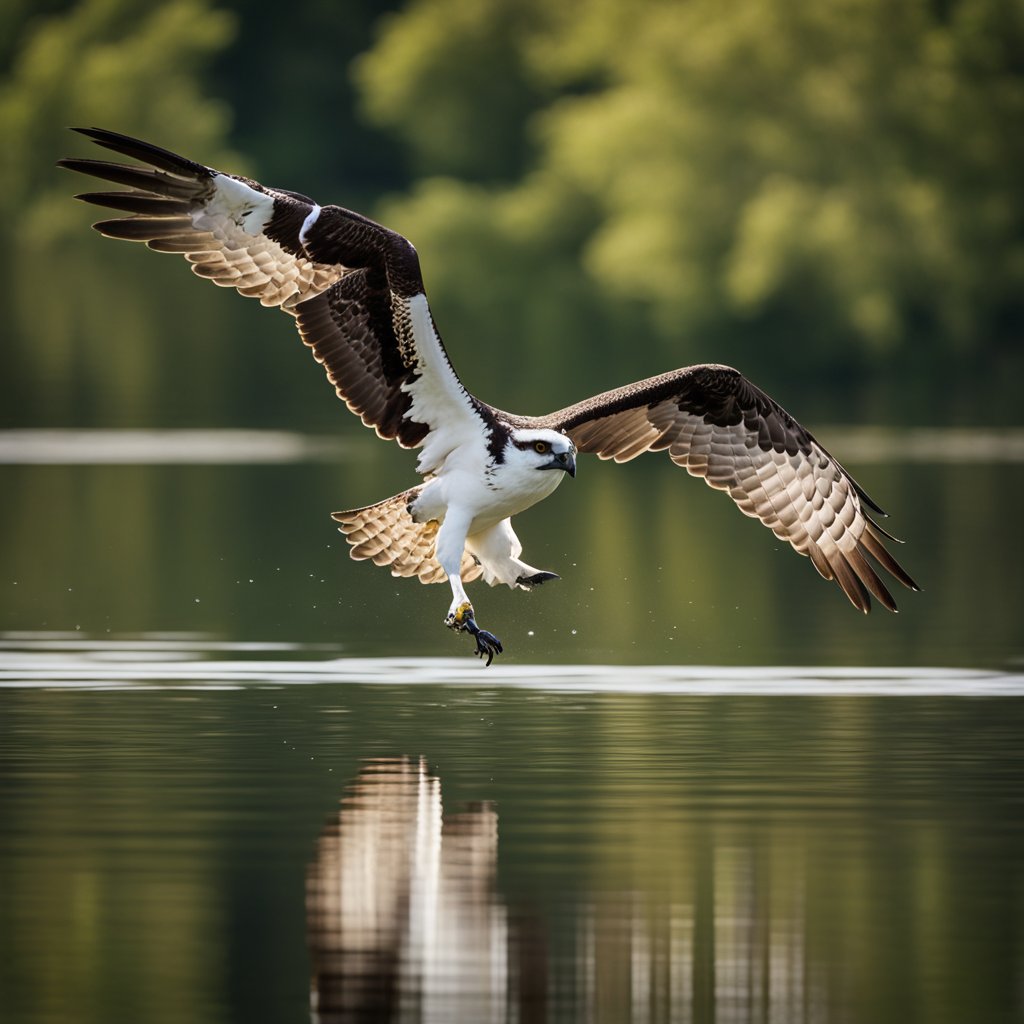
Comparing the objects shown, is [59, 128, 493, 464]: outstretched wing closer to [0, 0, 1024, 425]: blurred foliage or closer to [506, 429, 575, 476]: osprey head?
[506, 429, 575, 476]: osprey head

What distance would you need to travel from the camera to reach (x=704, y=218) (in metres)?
60.3

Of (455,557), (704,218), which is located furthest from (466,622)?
(704,218)

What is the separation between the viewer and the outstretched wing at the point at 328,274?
1441cm

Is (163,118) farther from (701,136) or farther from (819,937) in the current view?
(819,937)

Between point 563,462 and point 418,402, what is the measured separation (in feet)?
3.44

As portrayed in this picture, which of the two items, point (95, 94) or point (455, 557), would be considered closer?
point (455, 557)

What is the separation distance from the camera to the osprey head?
14.6 m

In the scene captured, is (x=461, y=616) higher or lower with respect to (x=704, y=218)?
lower

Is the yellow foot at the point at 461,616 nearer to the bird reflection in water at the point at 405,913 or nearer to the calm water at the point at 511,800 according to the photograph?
the calm water at the point at 511,800

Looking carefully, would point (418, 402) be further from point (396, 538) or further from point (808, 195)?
point (808, 195)

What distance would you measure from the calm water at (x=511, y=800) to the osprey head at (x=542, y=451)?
1301mm

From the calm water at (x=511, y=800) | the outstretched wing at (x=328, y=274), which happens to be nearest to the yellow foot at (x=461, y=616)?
the calm water at (x=511, y=800)

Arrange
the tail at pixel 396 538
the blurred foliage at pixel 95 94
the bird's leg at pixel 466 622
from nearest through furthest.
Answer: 1. the bird's leg at pixel 466 622
2. the tail at pixel 396 538
3. the blurred foliage at pixel 95 94

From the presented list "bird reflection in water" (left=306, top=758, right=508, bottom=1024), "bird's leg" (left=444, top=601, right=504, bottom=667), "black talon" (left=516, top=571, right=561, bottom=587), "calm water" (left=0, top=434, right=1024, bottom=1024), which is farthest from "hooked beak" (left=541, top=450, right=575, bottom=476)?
"bird reflection in water" (left=306, top=758, right=508, bottom=1024)
